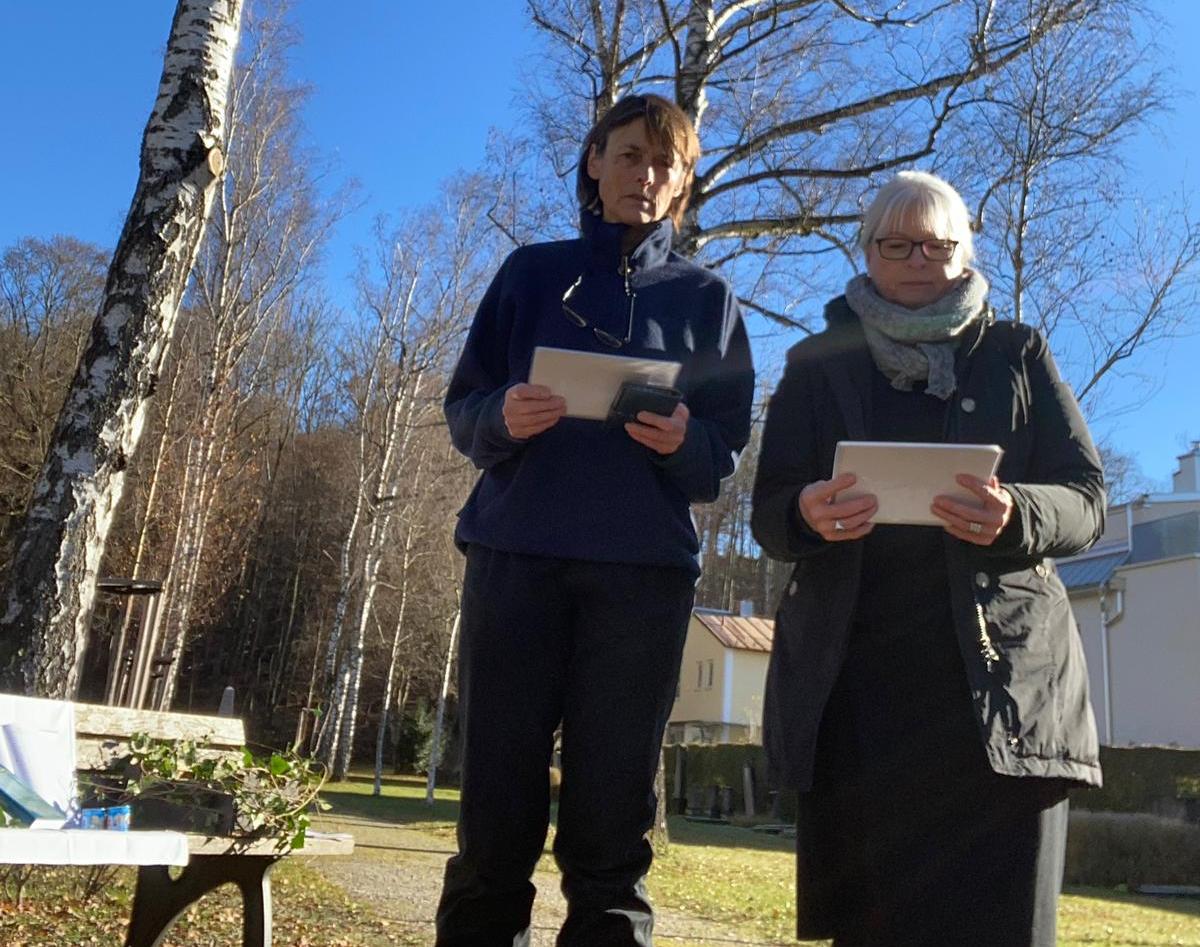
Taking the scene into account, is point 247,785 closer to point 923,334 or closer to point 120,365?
point 923,334

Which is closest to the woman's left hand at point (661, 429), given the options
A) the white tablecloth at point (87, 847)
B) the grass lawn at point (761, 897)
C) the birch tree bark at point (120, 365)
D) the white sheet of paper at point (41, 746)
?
the white tablecloth at point (87, 847)

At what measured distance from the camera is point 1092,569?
22.0 metres

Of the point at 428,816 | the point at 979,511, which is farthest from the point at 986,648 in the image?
the point at 428,816

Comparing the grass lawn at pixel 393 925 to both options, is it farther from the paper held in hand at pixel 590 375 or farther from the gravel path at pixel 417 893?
the paper held in hand at pixel 590 375

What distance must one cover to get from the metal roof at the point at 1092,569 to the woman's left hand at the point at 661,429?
21.2 metres

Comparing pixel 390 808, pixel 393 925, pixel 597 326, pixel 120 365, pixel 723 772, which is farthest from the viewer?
pixel 723 772

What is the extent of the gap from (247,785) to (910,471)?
219 cm

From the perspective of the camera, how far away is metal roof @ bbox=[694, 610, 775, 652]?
3522 cm

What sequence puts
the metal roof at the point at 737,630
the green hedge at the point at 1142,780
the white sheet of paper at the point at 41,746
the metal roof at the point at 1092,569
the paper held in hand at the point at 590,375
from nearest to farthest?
the paper held in hand at the point at 590,375 → the white sheet of paper at the point at 41,746 → the green hedge at the point at 1142,780 → the metal roof at the point at 1092,569 → the metal roof at the point at 737,630

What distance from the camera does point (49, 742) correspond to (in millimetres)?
2902

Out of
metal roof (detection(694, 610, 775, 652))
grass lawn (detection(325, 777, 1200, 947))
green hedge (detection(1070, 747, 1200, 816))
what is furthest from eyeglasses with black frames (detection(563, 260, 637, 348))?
metal roof (detection(694, 610, 775, 652))

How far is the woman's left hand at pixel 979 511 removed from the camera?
1.86m

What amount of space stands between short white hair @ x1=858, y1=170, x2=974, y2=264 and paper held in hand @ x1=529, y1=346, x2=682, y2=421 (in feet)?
1.74

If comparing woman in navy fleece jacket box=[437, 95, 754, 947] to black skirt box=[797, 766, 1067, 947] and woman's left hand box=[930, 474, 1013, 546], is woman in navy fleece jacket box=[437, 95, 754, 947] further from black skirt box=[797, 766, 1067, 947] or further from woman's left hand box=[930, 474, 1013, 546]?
woman's left hand box=[930, 474, 1013, 546]
